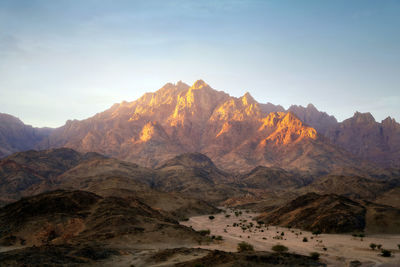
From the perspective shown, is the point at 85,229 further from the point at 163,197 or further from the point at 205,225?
the point at 163,197

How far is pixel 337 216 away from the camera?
2926 inches

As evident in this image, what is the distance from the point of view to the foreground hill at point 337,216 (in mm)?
69750

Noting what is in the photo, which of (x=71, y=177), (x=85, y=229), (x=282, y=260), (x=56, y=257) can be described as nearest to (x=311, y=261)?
(x=282, y=260)

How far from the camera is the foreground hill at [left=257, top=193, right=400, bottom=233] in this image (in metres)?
69.8

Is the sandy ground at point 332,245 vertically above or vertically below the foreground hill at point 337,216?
below

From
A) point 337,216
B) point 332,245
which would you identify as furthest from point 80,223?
point 337,216

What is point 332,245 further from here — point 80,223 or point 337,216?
point 80,223

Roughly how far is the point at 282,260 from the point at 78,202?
5660cm

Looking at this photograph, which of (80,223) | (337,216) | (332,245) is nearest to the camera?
(332,245)

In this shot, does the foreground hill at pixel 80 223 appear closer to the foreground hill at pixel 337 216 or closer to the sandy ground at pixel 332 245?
the sandy ground at pixel 332 245

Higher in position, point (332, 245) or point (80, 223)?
point (332, 245)

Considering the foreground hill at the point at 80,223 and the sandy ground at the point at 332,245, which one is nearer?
the sandy ground at the point at 332,245

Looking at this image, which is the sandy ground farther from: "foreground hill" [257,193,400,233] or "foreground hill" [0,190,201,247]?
"foreground hill" [0,190,201,247]

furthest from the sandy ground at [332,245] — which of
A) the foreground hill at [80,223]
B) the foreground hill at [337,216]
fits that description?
the foreground hill at [80,223]
